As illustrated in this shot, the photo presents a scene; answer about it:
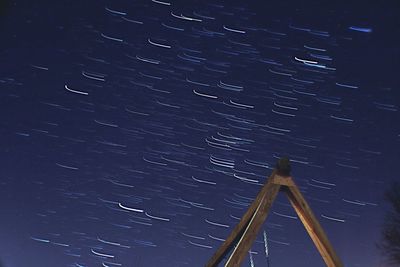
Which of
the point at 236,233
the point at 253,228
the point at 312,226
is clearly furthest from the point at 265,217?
the point at 312,226

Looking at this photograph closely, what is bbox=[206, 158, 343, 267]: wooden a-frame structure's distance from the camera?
634 centimetres

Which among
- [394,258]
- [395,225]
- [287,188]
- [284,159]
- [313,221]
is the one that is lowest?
[394,258]

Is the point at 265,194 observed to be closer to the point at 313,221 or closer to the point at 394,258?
the point at 313,221

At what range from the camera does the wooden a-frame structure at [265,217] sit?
634cm

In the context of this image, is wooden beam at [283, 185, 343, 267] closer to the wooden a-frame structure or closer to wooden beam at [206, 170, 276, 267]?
the wooden a-frame structure

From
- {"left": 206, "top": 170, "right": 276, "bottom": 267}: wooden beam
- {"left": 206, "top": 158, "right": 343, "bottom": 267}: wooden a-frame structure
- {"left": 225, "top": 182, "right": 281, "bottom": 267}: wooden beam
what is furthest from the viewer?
{"left": 206, "top": 170, "right": 276, "bottom": 267}: wooden beam

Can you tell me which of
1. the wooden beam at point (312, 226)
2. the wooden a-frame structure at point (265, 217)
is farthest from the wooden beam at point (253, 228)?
the wooden beam at point (312, 226)

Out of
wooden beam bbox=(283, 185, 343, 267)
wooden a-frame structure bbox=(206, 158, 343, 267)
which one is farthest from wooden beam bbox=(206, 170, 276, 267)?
wooden beam bbox=(283, 185, 343, 267)

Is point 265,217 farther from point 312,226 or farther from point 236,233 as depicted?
point 312,226

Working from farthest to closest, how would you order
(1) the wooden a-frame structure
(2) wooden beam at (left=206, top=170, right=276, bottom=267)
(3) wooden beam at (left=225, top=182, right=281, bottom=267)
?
(2) wooden beam at (left=206, top=170, right=276, bottom=267), (1) the wooden a-frame structure, (3) wooden beam at (left=225, top=182, right=281, bottom=267)

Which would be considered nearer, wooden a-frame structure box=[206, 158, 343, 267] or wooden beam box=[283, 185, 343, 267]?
wooden a-frame structure box=[206, 158, 343, 267]

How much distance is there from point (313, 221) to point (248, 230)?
131cm

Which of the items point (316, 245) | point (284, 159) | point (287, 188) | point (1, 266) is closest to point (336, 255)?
point (316, 245)

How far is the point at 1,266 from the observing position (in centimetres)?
8550
